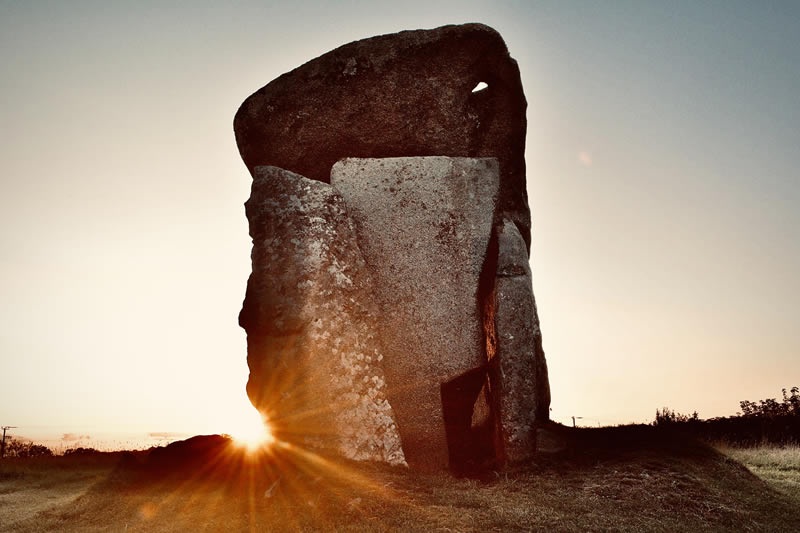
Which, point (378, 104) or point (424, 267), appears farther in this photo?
point (378, 104)

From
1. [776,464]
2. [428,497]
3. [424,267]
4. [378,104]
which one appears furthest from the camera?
[776,464]

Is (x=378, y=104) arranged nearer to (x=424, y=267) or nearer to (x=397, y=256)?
(x=397, y=256)

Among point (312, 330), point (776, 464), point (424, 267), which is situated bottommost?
point (776, 464)

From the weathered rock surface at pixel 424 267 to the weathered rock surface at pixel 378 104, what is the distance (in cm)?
47

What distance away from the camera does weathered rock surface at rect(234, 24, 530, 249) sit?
853 cm

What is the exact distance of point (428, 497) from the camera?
18.3ft

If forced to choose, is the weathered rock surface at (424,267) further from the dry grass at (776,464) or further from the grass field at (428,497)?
the dry grass at (776,464)

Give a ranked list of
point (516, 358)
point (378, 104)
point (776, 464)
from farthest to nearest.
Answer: point (776, 464), point (378, 104), point (516, 358)

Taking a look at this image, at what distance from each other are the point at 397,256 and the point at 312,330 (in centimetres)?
173

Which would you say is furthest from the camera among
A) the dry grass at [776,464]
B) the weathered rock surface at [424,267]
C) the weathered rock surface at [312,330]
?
the dry grass at [776,464]

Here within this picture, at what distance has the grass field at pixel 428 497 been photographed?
5.11 metres

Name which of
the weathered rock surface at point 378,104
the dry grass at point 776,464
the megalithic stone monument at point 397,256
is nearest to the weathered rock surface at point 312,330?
the megalithic stone monument at point 397,256

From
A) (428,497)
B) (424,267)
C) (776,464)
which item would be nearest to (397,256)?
(424,267)

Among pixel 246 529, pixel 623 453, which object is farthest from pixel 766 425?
pixel 246 529
